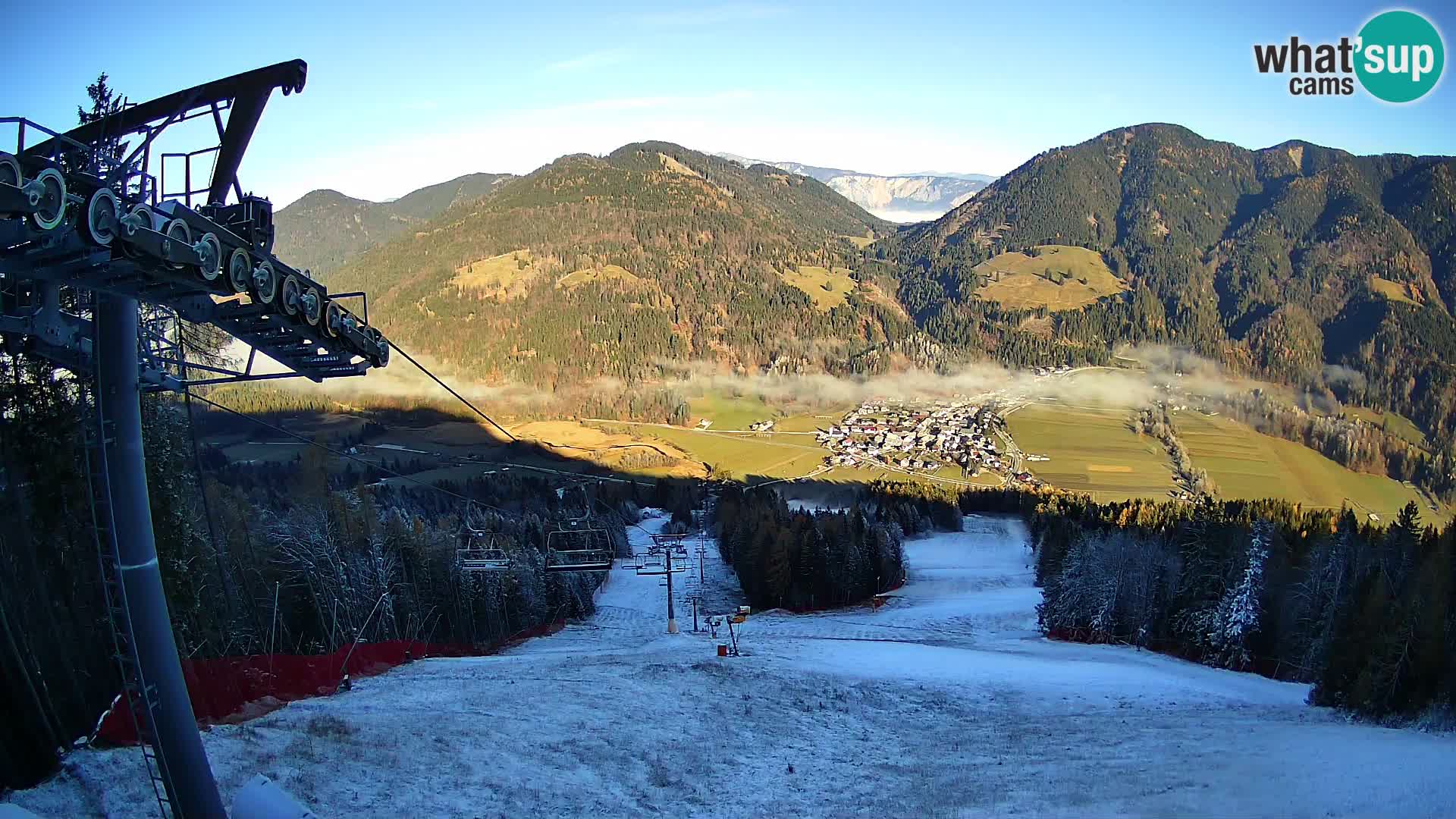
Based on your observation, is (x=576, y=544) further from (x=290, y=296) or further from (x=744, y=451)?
(x=744, y=451)

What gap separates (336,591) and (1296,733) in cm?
3354

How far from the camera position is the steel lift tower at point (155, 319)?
30.8 feet

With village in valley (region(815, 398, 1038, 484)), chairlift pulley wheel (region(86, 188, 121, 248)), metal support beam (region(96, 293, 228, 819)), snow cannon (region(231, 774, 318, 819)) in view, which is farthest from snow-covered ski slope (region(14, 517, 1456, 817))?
village in valley (region(815, 398, 1038, 484))

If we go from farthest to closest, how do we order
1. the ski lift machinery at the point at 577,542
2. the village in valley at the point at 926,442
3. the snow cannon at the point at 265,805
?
1. the village in valley at the point at 926,442
2. the ski lift machinery at the point at 577,542
3. the snow cannon at the point at 265,805

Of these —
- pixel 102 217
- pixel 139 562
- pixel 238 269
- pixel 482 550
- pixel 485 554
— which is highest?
pixel 102 217

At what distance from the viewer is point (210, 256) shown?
360 inches

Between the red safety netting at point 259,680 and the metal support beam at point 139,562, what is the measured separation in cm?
303

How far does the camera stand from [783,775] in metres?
20.7

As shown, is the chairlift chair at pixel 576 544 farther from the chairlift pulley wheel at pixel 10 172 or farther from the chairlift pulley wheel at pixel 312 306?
the chairlift pulley wheel at pixel 10 172

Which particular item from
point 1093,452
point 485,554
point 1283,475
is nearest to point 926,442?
point 1093,452

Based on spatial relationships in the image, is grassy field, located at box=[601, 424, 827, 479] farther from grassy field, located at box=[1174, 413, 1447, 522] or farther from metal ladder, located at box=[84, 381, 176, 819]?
metal ladder, located at box=[84, 381, 176, 819]

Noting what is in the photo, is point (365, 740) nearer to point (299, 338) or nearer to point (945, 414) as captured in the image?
point (299, 338)

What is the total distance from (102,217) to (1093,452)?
16832 cm

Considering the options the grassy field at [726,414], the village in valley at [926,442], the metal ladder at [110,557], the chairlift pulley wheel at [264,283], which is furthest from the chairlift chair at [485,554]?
the grassy field at [726,414]
